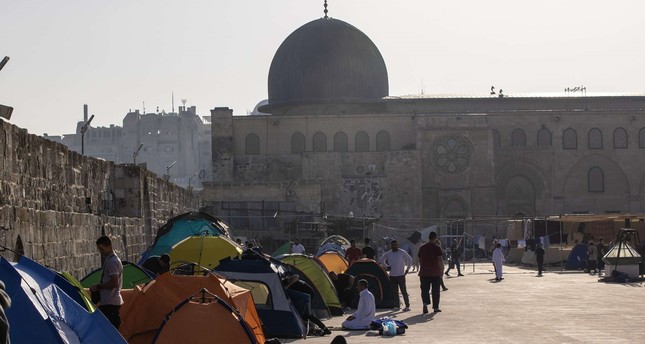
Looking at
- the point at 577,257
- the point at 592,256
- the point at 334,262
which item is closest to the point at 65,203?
the point at 334,262

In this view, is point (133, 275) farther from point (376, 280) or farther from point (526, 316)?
point (376, 280)

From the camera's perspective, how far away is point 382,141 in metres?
69.4

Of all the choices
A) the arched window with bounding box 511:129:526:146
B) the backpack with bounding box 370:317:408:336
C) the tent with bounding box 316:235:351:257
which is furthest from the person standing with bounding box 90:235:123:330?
the arched window with bounding box 511:129:526:146

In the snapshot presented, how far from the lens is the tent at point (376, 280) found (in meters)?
22.9

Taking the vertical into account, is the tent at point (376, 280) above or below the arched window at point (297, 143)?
below

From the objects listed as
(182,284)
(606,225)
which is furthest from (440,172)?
(182,284)

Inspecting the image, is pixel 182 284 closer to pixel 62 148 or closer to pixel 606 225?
pixel 62 148

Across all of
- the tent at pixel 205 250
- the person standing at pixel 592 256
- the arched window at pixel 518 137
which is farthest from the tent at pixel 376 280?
the arched window at pixel 518 137

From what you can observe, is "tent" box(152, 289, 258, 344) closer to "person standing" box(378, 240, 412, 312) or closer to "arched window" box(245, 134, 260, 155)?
"person standing" box(378, 240, 412, 312)

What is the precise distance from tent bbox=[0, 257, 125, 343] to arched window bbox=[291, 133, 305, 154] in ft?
193

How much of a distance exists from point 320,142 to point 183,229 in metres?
44.5

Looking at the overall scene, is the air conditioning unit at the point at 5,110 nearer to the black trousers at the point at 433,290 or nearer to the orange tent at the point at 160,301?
the orange tent at the point at 160,301

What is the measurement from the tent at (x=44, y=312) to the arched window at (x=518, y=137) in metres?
61.0

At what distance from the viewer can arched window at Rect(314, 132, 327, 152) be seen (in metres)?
69.3
